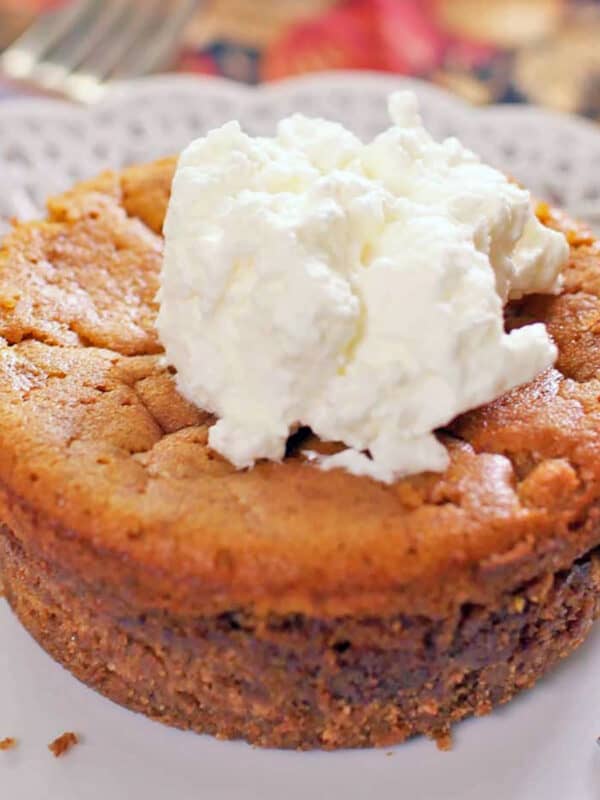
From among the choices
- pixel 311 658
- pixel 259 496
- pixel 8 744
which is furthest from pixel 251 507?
pixel 8 744

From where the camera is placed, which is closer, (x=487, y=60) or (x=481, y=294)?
(x=481, y=294)

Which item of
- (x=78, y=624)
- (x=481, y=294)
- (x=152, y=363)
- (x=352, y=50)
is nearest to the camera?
(x=481, y=294)

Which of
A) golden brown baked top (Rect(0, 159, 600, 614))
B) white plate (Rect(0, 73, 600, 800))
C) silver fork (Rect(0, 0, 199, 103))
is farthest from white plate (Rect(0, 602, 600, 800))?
silver fork (Rect(0, 0, 199, 103))

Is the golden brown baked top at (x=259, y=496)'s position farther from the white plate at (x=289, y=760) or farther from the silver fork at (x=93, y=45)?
the silver fork at (x=93, y=45)

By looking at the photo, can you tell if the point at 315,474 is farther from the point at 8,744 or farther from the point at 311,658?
the point at 8,744

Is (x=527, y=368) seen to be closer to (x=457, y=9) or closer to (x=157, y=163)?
(x=157, y=163)

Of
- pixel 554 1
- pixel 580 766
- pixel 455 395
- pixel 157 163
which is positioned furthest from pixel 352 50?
pixel 580 766
